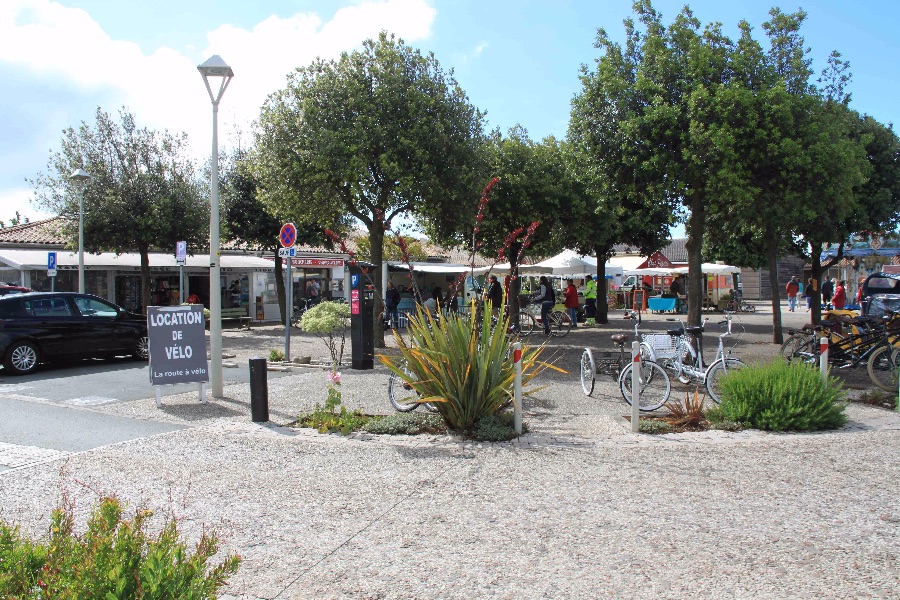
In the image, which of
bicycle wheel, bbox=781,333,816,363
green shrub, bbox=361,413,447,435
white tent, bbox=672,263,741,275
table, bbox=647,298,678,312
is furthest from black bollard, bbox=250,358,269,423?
table, bbox=647,298,678,312

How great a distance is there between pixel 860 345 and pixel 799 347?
1.02m

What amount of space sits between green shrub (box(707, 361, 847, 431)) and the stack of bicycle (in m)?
1.84

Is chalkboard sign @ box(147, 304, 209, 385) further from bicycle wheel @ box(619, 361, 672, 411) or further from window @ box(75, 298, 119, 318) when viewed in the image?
bicycle wheel @ box(619, 361, 672, 411)

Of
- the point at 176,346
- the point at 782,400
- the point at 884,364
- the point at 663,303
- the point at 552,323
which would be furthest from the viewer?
the point at 663,303

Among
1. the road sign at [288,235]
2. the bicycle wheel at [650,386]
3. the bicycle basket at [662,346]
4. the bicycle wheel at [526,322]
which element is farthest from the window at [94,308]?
the bicycle basket at [662,346]

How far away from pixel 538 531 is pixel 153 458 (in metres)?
4.00

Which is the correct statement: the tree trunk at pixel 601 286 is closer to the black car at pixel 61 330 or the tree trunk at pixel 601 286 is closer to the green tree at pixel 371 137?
the green tree at pixel 371 137

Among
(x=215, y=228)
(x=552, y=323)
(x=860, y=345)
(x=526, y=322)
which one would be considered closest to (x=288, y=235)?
(x=215, y=228)

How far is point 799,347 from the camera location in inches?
463

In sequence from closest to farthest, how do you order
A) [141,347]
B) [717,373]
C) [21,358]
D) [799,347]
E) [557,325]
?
[717,373]
[799,347]
[21,358]
[141,347]
[557,325]

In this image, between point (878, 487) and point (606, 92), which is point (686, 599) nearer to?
point (878, 487)

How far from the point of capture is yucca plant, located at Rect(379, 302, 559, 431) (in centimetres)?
757

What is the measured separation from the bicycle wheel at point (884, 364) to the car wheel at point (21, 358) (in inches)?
551

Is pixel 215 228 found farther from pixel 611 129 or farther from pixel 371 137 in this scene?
pixel 611 129
